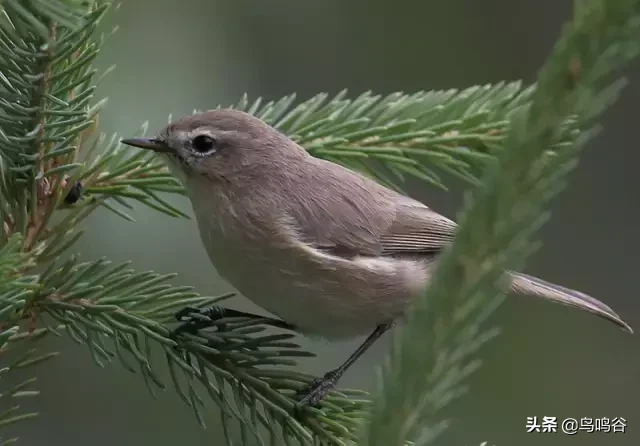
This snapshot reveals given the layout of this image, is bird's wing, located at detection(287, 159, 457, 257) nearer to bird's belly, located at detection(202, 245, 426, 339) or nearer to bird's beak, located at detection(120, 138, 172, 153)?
bird's belly, located at detection(202, 245, 426, 339)

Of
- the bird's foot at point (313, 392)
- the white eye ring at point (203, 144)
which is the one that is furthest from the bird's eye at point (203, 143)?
the bird's foot at point (313, 392)

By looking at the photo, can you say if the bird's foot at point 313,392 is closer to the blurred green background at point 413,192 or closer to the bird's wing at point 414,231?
the bird's wing at point 414,231

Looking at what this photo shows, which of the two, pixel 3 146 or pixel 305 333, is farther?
pixel 305 333

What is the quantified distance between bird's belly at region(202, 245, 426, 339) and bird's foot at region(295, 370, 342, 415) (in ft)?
1.00

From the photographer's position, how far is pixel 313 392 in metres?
1.31

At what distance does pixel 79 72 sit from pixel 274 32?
1.77 m

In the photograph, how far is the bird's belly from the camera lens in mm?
1613

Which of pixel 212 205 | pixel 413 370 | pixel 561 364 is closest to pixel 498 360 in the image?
pixel 561 364

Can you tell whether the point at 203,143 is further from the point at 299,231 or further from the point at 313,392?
the point at 313,392

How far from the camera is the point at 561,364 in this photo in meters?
2.85

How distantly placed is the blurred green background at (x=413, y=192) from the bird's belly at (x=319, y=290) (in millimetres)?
479

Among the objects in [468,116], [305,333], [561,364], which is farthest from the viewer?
[561,364]

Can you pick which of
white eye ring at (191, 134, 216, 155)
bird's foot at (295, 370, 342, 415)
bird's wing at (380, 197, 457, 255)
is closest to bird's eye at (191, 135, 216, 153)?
white eye ring at (191, 134, 216, 155)

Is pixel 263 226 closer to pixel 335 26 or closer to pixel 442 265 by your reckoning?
pixel 442 265
